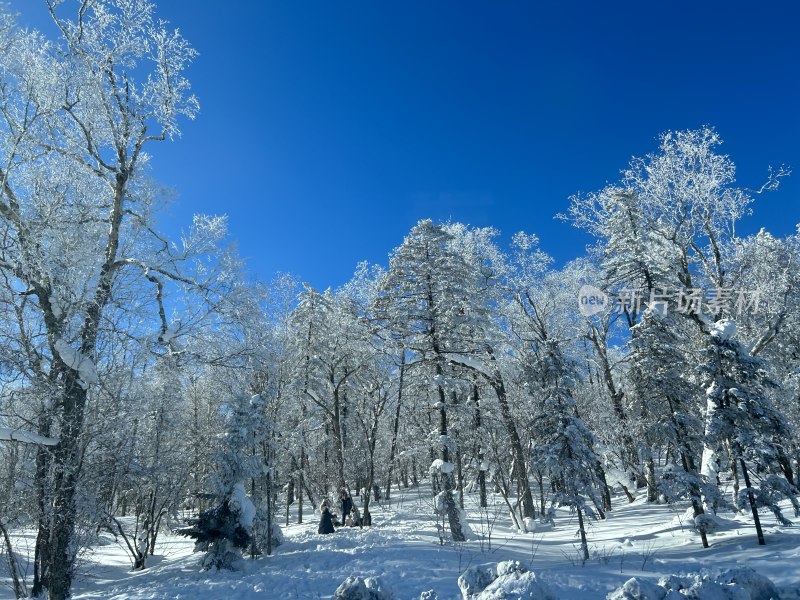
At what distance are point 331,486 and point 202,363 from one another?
29.8 metres

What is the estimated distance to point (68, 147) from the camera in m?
11.1

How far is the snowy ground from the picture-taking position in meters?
9.88

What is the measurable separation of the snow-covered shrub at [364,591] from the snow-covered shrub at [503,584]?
1.31m

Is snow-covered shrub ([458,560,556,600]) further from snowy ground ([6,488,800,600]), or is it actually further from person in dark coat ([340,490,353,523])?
person in dark coat ([340,490,353,523])

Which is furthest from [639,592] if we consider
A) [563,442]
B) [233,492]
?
[233,492]

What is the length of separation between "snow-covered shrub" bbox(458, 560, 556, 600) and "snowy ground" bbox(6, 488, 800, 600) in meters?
0.82

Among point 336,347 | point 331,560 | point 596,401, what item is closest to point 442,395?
point 331,560

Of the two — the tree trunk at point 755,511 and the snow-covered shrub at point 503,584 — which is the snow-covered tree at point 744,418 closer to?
the tree trunk at point 755,511

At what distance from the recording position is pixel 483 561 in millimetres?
12727

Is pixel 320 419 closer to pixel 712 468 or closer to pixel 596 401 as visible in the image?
pixel 596 401

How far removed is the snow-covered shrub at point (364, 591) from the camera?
7719 mm

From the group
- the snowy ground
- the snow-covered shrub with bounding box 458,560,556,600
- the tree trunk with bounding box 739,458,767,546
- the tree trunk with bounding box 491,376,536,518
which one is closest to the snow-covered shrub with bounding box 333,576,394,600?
the snowy ground

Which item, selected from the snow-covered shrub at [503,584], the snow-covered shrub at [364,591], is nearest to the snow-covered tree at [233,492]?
the snow-covered shrub at [364,591]

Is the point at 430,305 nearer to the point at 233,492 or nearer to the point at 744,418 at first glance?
the point at 233,492
